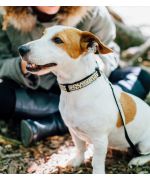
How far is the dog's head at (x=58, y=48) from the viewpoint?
1.99 m

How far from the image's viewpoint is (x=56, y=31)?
2.05m

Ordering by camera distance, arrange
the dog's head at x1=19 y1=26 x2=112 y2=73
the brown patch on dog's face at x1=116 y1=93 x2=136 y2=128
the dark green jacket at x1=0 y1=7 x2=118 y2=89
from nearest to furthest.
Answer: the dog's head at x1=19 y1=26 x2=112 y2=73 → the brown patch on dog's face at x1=116 y1=93 x2=136 y2=128 → the dark green jacket at x1=0 y1=7 x2=118 y2=89

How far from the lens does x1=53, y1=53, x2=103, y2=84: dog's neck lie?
6.84ft

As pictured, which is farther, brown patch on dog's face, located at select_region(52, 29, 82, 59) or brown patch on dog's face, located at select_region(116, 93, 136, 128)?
brown patch on dog's face, located at select_region(116, 93, 136, 128)

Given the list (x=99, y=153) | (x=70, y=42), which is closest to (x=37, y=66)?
(x=70, y=42)

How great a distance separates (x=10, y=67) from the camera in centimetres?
288

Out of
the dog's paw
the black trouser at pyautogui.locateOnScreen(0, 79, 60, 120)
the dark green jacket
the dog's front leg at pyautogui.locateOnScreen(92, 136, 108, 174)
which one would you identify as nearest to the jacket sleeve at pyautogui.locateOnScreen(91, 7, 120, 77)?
the dark green jacket

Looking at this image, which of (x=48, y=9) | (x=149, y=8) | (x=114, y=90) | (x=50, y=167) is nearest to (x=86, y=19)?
(x=48, y=9)

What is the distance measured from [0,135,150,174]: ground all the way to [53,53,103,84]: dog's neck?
0.54 metres

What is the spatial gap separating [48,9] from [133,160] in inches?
41.2

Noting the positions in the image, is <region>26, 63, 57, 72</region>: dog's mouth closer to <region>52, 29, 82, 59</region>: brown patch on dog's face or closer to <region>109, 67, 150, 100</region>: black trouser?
<region>52, 29, 82, 59</region>: brown patch on dog's face

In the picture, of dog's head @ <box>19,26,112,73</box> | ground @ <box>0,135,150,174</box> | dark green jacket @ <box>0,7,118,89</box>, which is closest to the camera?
dog's head @ <box>19,26,112,73</box>

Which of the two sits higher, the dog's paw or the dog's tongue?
the dog's tongue
